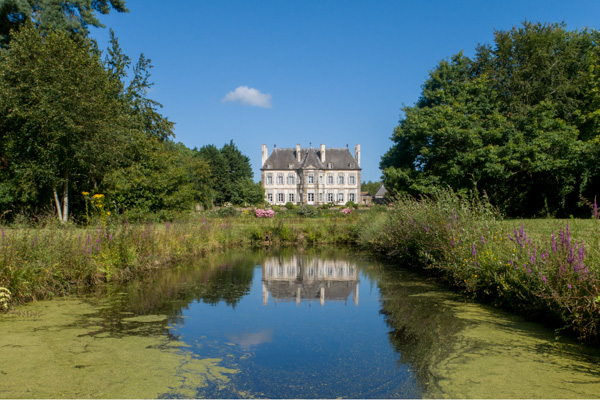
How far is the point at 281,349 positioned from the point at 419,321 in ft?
7.52

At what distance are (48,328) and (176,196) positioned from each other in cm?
1292

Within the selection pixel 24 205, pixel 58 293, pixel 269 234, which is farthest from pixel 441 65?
pixel 58 293

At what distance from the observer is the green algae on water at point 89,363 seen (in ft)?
12.3

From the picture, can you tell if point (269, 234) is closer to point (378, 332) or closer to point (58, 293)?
point (58, 293)

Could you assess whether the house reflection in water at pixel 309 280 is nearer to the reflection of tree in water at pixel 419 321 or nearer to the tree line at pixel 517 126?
the reflection of tree in water at pixel 419 321

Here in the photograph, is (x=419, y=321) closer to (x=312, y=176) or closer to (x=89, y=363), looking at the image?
(x=89, y=363)

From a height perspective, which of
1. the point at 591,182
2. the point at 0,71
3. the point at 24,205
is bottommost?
the point at 24,205

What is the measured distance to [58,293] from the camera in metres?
7.40

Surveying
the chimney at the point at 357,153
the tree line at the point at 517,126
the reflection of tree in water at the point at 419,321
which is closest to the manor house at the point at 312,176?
the chimney at the point at 357,153

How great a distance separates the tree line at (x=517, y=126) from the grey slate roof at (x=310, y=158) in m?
34.1

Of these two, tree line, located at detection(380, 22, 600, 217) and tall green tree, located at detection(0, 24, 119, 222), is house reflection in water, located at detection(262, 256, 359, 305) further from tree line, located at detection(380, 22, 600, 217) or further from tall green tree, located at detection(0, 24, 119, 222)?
tree line, located at detection(380, 22, 600, 217)

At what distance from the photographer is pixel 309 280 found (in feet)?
33.8

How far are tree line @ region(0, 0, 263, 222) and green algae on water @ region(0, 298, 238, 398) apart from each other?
368 inches

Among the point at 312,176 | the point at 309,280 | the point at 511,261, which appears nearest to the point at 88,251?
the point at 309,280
